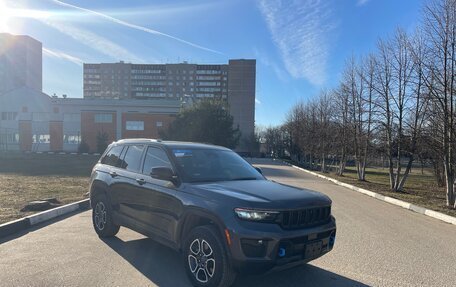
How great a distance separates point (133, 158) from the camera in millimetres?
6613

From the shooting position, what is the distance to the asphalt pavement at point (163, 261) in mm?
5121

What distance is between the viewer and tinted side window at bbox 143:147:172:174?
579cm

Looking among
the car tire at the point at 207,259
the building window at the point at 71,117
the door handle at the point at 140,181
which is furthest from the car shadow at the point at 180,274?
the building window at the point at 71,117

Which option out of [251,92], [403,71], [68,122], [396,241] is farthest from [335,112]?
[251,92]

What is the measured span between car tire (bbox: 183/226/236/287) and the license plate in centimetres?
91

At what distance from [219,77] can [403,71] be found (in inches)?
4670

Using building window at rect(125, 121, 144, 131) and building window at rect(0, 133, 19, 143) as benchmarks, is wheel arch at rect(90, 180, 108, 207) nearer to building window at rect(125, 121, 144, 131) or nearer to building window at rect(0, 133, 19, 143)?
building window at rect(125, 121, 144, 131)

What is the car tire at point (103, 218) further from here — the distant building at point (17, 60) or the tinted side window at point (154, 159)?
the distant building at point (17, 60)

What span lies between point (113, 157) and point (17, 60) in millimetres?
106816

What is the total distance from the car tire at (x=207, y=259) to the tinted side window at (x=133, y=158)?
6.44ft

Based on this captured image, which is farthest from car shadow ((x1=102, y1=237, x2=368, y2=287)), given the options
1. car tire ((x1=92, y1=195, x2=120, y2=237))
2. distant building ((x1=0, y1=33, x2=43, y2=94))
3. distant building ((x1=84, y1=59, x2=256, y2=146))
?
distant building ((x1=84, y1=59, x2=256, y2=146))

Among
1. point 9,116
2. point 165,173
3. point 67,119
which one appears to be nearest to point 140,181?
point 165,173

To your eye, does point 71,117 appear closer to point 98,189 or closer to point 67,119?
point 67,119

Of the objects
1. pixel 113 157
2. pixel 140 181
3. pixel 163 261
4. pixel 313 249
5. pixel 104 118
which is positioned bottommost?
pixel 163 261
